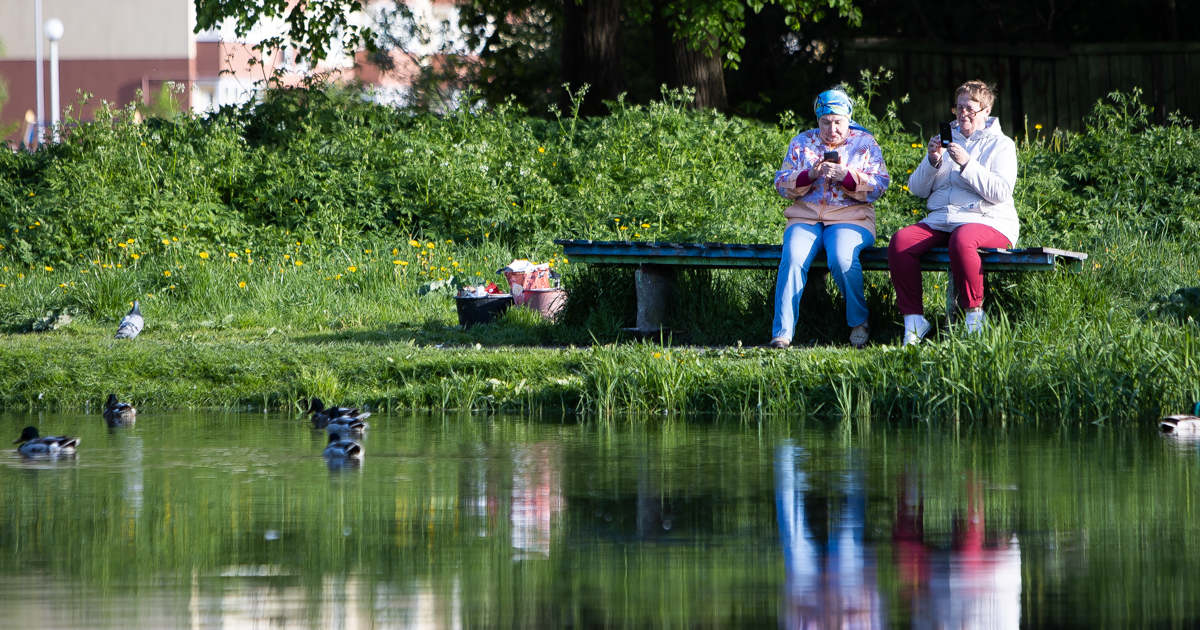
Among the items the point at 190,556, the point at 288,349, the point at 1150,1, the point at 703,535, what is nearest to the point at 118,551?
the point at 190,556

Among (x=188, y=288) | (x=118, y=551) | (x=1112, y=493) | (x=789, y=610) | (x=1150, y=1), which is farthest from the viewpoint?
(x=1150, y=1)

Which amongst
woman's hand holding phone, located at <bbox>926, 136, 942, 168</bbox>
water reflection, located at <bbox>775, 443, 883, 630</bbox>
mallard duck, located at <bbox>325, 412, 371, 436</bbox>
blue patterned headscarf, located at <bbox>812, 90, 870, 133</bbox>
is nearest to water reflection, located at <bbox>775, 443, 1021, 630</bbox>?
water reflection, located at <bbox>775, 443, 883, 630</bbox>

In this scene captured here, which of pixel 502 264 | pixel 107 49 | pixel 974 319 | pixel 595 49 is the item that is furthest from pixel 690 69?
pixel 107 49

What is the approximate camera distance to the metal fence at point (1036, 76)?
1688 centimetres

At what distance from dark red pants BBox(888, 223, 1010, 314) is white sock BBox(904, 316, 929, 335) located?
40mm

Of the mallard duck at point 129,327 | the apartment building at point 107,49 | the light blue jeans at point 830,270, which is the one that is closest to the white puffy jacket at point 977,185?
the light blue jeans at point 830,270

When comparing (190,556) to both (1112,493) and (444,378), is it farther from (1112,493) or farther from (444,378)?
(444,378)

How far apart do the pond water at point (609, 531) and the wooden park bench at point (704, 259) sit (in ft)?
5.41

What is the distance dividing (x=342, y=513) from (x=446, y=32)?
22.7m

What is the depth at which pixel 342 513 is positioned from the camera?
15.7ft

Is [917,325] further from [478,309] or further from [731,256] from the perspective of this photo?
[478,309]

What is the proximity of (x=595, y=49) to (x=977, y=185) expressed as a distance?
953 centimetres

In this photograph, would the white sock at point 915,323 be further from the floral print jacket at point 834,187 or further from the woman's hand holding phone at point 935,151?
the woman's hand holding phone at point 935,151

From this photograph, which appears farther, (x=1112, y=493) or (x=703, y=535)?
(x=1112, y=493)
